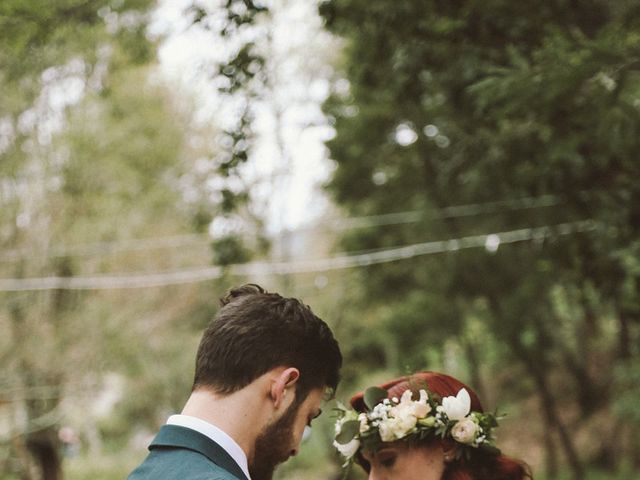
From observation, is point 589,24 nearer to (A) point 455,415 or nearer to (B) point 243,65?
(B) point 243,65

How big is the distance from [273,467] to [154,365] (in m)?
18.9

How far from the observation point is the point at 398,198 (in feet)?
45.9

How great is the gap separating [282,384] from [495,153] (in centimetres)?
534

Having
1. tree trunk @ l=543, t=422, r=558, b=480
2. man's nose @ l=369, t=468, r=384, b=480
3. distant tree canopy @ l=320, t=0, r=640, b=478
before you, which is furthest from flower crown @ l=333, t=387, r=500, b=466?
tree trunk @ l=543, t=422, r=558, b=480

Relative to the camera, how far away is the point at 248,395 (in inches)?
87.6

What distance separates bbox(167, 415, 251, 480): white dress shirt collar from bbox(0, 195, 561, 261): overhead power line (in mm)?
6473

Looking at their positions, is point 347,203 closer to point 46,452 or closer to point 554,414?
point 554,414

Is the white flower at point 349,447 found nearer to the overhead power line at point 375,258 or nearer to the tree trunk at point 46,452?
the overhead power line at point 375,258

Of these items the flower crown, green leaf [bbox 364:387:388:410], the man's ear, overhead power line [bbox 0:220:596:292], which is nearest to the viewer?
the man's ear

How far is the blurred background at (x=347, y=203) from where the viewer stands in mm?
6152

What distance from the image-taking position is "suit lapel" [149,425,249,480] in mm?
2119

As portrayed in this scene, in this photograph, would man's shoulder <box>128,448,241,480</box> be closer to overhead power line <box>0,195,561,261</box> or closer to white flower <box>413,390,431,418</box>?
white flower <box>413,390,431,418</box>

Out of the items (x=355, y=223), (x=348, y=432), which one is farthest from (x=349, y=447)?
(x=355, y=223)

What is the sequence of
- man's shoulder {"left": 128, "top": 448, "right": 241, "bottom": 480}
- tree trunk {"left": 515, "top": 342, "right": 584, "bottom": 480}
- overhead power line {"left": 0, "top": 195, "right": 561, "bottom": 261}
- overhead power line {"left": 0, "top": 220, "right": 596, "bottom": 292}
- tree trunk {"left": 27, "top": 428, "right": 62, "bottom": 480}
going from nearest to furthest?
man's shoulder {"left": 128, "top": 448, "right": 241, "bottom": 480}, overhead power line {"left": 0, "top": 220, "right": 596, "bottom": 292}, overhead power line {"left": 0, "top": 195, "right": 561, "bottom": 261}, tree trunk {"left": 515, "top": 342, "right": 584, "bottom": 480}, tree trunk {"left": 27, "top": 428, "right": 62, "bottom": 480}
